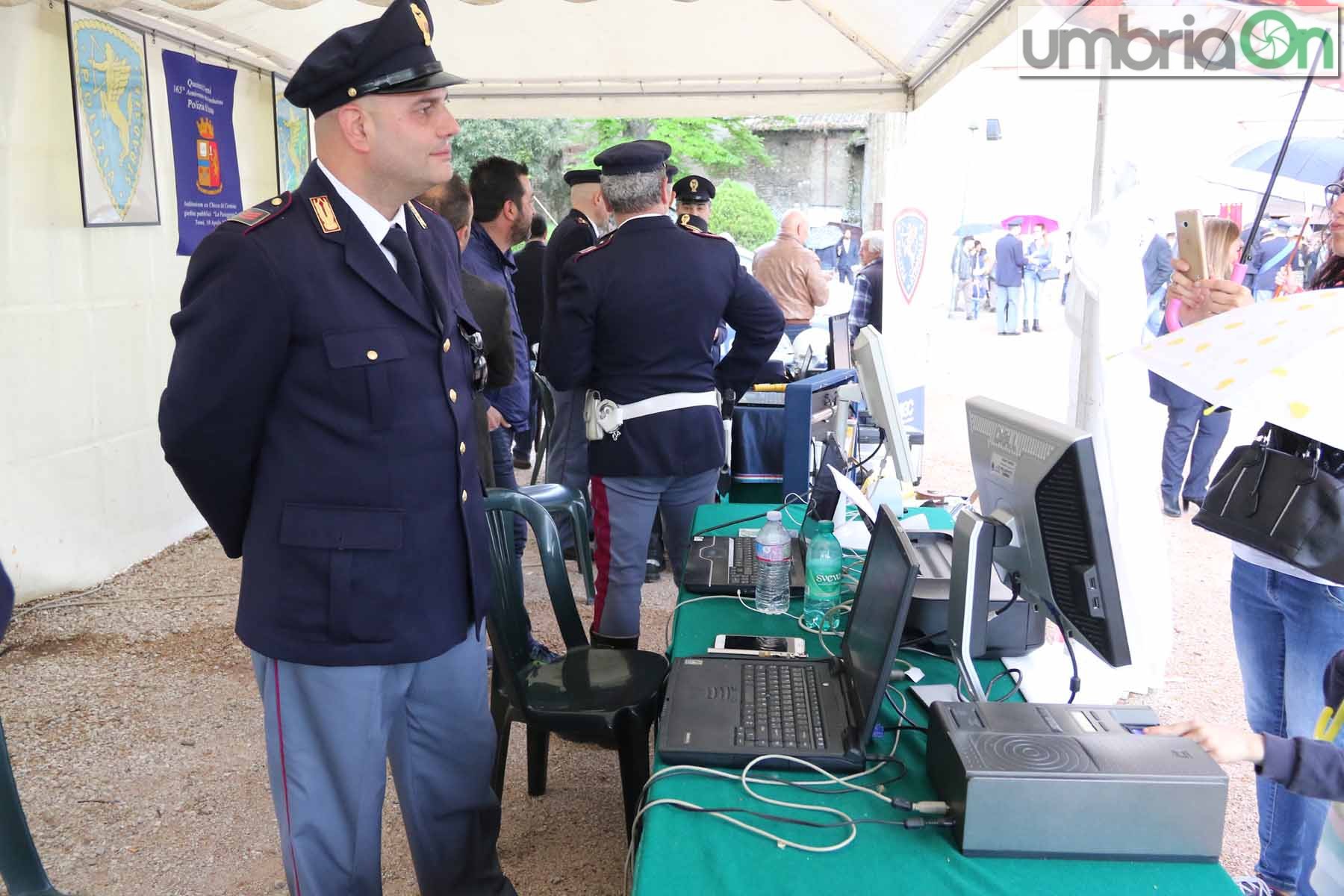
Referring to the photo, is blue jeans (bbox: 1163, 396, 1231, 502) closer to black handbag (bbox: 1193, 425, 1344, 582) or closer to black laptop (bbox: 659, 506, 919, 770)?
black handbag (bbox: 1193, 425, 1344, 582)

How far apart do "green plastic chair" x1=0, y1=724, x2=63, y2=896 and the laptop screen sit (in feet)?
5.48

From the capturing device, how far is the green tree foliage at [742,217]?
17.4 m

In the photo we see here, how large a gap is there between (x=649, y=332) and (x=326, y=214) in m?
1.37

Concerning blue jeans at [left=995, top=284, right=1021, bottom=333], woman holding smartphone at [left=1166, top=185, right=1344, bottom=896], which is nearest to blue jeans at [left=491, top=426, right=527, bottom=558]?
woman holding smartphone at [left=1166, top=185, right=1344, bottom=896]

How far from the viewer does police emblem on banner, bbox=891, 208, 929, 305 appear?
631 cm

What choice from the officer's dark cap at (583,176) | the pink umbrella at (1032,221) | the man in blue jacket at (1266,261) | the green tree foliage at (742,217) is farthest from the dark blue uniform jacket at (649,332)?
the pink umbrella at (1032,221)

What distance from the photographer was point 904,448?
2406 mm

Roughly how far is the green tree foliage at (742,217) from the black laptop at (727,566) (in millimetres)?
15090

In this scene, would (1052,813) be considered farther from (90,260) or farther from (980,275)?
(980,275)

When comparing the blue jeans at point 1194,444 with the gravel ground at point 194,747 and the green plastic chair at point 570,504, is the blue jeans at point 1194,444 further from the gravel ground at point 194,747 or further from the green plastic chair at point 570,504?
the green plastic chair at point 570,504

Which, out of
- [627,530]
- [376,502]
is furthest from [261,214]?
[627,530]

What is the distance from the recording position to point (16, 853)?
2.06 metres

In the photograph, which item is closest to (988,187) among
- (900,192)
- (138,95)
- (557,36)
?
(900,192)

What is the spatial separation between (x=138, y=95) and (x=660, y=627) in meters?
3.33
